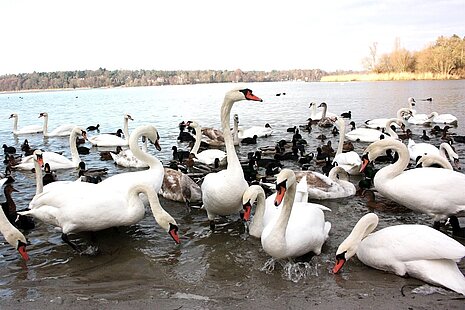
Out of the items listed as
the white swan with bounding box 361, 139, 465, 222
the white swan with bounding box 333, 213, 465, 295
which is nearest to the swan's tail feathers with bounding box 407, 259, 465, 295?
the white swan with bounding box 333, 213, 465, 295

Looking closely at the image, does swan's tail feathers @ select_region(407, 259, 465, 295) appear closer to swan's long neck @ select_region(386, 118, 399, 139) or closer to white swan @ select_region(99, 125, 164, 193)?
white swan @ select_region(99, 125, 164, 193)

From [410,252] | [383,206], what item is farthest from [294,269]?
[383,206]

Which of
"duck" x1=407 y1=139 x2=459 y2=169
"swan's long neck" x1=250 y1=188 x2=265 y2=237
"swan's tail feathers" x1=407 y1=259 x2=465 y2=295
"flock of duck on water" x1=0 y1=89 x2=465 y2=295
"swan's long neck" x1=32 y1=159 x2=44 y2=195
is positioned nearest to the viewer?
"swan's tail feathers" x1=407 y1=259 x2=465 y2=295

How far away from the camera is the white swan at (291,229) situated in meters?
5.17

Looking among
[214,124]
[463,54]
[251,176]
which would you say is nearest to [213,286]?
[251,176]

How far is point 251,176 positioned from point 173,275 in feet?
14.4

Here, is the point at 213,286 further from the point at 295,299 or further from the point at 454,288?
the point at 454,288

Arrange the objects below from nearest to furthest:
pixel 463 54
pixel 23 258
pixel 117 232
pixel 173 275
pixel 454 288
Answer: pixel 454 288 → pixel 173 275 → pixel 23 258 → pixel 117 232 → pixel 463 54

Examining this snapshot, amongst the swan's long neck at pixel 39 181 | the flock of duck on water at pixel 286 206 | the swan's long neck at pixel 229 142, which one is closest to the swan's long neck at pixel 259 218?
the flock of duck on water at pixel 286 206

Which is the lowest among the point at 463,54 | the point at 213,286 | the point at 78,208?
the point at 213,286

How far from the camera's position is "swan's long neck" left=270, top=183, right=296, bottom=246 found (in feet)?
17.0

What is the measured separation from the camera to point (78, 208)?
5.96 meters

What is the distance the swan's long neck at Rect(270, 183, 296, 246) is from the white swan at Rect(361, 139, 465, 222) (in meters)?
2.15

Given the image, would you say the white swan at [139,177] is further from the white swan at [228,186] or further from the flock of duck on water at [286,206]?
the white swan at [228,186]
